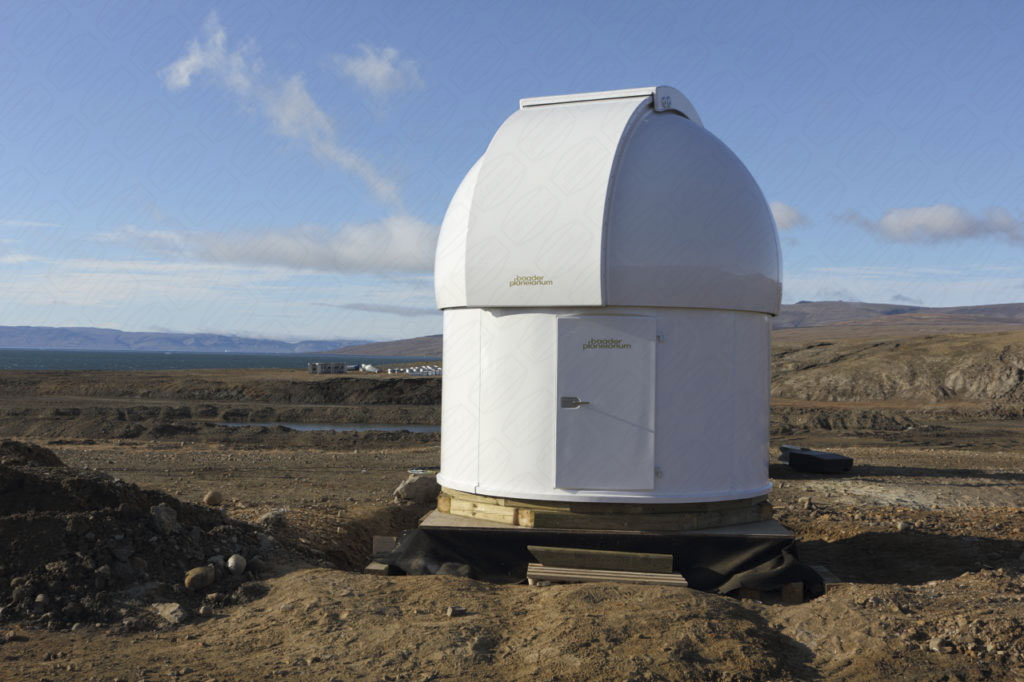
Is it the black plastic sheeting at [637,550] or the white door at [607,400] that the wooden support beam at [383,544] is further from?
the white door at [607,400]

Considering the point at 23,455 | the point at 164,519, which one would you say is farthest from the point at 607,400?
the point at 23,455

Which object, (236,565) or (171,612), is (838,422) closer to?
→ (236,565)

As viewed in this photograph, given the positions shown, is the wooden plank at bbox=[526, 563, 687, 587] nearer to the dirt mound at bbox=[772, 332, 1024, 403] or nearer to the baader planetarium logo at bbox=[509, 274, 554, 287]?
the baader planetarium logo at bbox=[509, 274, 554, 287]

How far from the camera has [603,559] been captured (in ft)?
26.3

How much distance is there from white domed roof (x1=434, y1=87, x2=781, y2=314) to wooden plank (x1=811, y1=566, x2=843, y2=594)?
8.88 ft

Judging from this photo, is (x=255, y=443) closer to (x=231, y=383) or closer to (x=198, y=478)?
(x=198, y=478)

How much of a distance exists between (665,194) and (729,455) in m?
2.67

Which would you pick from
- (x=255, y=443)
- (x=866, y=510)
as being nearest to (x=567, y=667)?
(x=866, y=510)

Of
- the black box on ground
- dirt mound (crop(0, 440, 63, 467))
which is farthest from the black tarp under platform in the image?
the black box on ground

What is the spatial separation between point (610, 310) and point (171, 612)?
4.66 metres

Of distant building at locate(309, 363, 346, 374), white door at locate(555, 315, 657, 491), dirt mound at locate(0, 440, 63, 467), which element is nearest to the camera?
white door at locate(555, 315, 657, 491)

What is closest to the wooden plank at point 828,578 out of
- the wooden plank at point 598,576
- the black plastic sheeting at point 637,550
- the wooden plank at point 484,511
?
the black plastic sheeting at point 637,550

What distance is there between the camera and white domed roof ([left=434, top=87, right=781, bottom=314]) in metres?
7.98

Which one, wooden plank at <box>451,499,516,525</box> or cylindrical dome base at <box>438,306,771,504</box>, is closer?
cylindrical dome base at <box>438,306,771,504</box>
